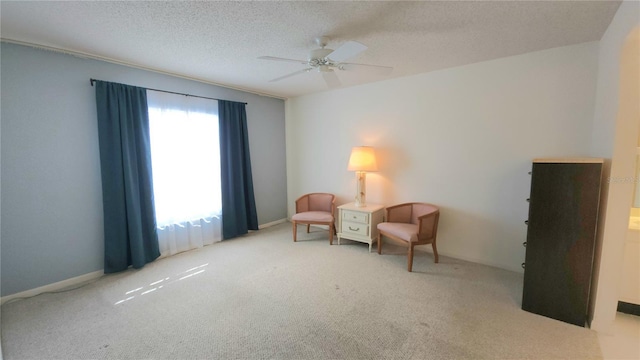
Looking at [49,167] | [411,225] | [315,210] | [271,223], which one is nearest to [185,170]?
[49,167]

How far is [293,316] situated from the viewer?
2.16m

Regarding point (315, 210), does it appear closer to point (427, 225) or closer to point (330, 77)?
point (427, 225)

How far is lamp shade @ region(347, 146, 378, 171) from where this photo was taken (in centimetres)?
364

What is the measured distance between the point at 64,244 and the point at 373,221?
3.47 meters

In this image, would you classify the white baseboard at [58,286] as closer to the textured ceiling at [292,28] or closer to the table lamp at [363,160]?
the textured ceiling at [292,28]

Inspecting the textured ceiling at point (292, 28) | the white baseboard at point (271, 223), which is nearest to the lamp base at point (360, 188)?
the textured ceiling at point (292, 28)

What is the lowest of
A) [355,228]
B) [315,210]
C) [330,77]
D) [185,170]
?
[355,228]

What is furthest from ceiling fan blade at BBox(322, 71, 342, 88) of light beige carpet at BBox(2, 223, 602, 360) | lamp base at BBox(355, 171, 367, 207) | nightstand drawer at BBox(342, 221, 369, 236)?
light beige carpet at BBox(2, 223, 602, 360)

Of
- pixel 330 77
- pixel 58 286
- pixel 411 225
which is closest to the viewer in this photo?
pixel 330 77

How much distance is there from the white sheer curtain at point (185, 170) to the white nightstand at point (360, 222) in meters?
1.90

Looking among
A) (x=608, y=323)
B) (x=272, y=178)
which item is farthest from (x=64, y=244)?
(x=608, y=323)

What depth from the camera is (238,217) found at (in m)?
4.20

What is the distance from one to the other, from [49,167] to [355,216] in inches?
134

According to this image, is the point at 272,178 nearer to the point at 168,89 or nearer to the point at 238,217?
the point at 238,217
